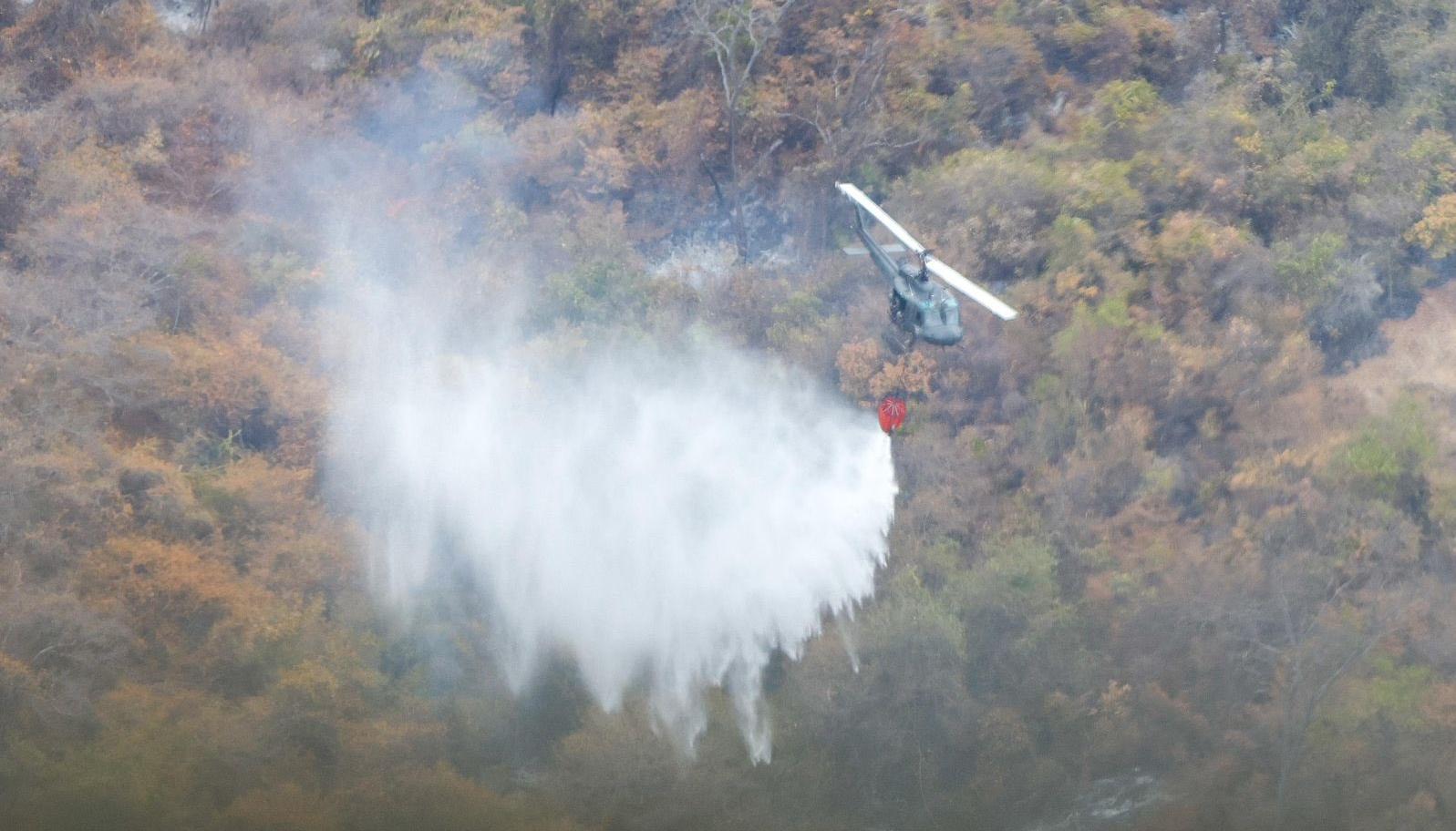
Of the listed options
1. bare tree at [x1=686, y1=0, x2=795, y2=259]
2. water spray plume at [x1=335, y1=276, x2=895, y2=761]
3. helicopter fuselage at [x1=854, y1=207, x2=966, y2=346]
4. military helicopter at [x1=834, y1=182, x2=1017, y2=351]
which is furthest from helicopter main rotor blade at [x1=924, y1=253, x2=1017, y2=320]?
bare tree at [x1=686, y1=0, x2=795, y2=259]

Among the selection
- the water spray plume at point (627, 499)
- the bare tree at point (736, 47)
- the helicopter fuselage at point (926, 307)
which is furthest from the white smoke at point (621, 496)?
the helicopter fuselage at point (926, 307)

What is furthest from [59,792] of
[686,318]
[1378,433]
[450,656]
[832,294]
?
[1378,433]

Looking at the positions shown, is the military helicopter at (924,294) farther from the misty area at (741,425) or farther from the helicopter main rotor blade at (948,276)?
the misty area at (741,425)

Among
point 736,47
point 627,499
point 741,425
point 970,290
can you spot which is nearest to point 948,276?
point 970,290

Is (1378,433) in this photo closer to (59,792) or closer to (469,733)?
(469,733)

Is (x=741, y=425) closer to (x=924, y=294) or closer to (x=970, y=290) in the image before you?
(x=924, y=294)
